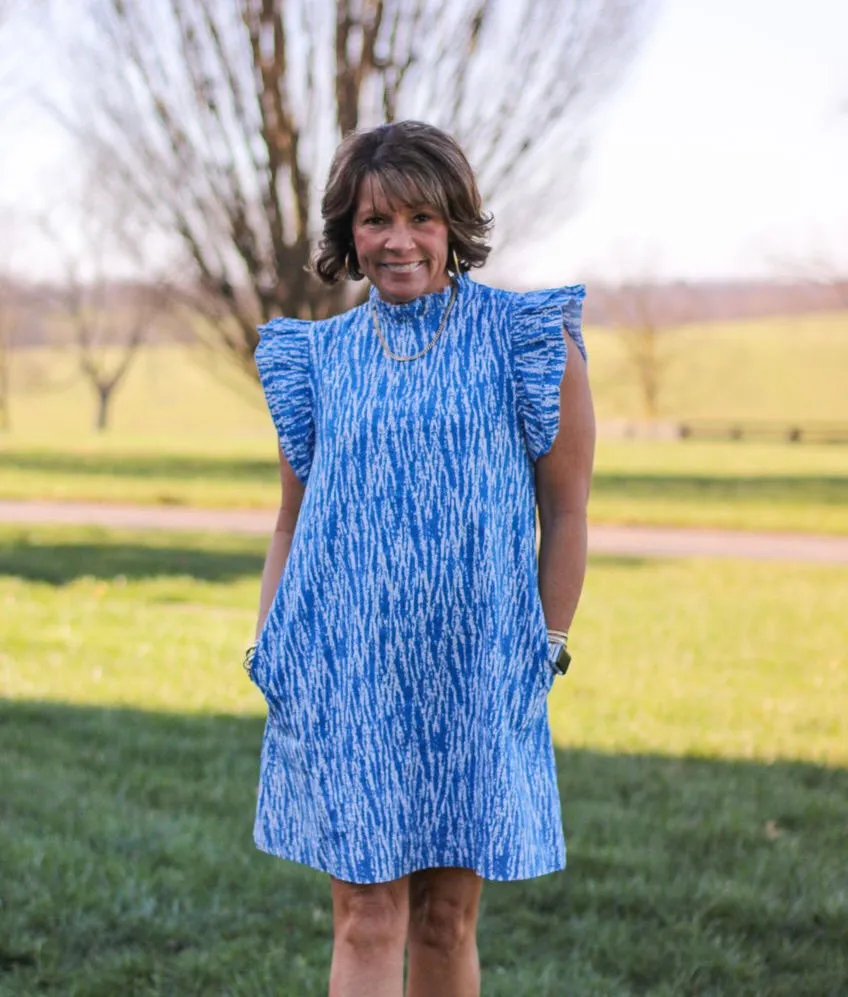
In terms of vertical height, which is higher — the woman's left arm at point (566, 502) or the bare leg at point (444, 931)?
the woman's left arm at point (566, 502)

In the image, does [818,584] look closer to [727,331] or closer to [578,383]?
[578,383]

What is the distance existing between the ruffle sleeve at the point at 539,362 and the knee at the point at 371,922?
0.86 metres

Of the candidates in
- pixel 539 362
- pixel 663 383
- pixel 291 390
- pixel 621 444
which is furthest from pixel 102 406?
pixel 539 362

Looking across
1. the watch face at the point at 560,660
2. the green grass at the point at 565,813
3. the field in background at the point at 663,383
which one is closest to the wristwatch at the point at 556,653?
the watch face at the point at 560,660

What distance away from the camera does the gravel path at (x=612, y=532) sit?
13.9m

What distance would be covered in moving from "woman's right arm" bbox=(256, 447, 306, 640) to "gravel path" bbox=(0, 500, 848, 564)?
35.3ft

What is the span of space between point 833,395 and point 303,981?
62888mm

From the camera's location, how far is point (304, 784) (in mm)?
2662

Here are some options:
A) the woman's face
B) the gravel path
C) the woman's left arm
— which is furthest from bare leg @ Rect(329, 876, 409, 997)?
the gravel path

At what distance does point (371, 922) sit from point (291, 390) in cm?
101

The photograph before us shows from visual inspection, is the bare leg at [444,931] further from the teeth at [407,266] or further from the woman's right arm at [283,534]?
the teeth at [407,266]

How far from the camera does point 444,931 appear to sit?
2.70m

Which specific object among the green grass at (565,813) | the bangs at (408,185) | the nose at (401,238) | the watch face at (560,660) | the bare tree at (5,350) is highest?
the bare tree at (5,350)

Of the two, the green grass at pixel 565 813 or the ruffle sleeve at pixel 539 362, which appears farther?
the green grass at pixel 565 813
